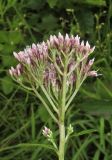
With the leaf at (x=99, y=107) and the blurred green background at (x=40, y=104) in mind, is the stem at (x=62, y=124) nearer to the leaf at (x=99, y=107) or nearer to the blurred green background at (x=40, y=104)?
the blurred green background at (x=40, y=104)

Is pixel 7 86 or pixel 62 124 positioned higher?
pixel 62 124

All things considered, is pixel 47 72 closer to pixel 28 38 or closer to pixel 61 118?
pixel 61 118

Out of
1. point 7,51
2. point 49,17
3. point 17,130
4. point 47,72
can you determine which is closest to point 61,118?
point 47,72

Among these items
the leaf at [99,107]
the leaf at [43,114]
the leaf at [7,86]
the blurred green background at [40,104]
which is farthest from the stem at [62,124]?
the leaf at [7,86]

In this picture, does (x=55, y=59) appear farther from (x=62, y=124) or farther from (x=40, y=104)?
(x=40, y=104)

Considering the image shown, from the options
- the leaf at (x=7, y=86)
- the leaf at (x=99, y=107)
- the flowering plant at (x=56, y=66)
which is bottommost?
the leaf at (x=99, y=107)

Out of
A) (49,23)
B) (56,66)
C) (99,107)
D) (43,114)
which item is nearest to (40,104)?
(43,114)
